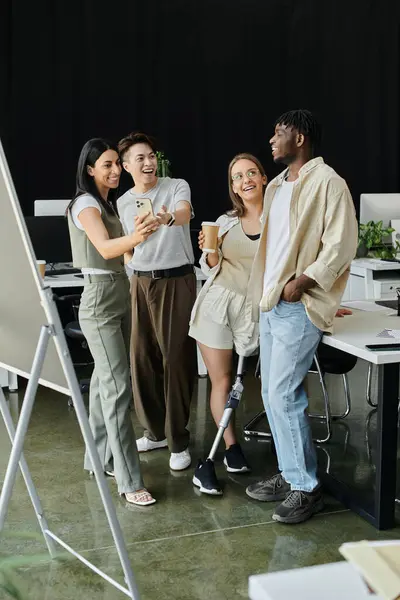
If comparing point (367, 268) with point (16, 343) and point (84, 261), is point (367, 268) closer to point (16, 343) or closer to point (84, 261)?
point (84, 261)

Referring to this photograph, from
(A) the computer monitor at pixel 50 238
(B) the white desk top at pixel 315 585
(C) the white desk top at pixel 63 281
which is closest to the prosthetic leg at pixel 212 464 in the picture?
(C) the white desk top at pixel 63 281

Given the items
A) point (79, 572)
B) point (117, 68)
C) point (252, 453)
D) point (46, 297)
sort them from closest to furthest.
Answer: point (46, 297) < point (79, 572) < point (252, 453) < point (117, 68)

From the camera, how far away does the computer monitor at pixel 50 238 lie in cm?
596

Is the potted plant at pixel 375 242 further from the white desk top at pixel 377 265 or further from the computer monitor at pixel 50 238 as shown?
the computer monitor at pixel 50 238

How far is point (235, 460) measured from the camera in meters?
4.02

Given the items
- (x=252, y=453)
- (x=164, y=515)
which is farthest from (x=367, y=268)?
(x=164, y=515)

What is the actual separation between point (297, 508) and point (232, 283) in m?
→ 1.08

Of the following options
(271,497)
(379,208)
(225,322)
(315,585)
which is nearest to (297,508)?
(271,497)

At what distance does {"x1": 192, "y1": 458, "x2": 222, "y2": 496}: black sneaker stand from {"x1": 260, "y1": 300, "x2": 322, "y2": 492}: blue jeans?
0.37m

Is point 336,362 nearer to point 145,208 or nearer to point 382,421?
point 382,421

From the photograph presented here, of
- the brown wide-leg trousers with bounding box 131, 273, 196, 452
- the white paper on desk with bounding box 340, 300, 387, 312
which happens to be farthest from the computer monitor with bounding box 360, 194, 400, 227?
the brown wide-leg trousers with bounding box 131, 273, 196, 452

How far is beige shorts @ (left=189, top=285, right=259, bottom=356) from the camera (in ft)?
12.7

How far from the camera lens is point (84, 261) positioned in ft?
11.8

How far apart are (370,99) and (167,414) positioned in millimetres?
5769
